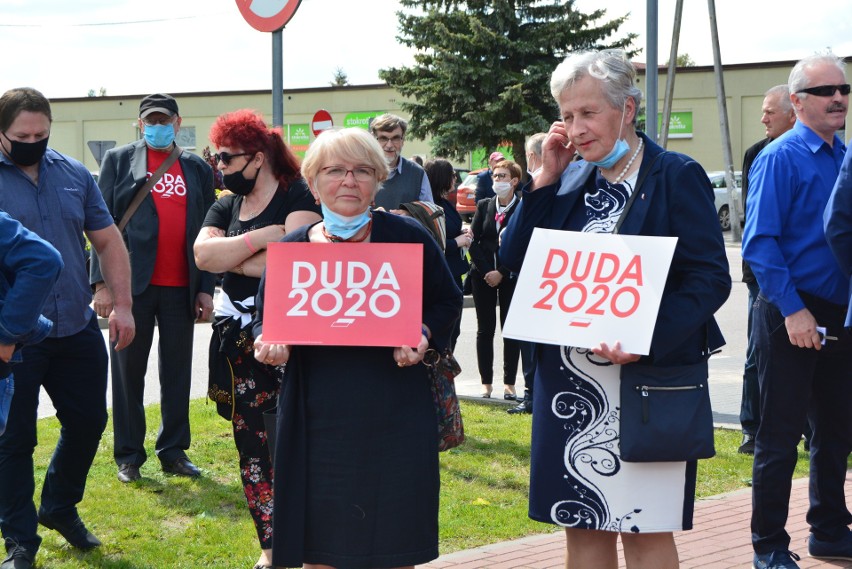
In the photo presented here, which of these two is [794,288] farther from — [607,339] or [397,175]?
[397,175]

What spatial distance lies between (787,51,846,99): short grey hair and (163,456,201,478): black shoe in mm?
4125

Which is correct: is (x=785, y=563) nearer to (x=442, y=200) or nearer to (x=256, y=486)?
(x=256, y=486)

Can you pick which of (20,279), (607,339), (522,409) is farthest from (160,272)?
(607,339)

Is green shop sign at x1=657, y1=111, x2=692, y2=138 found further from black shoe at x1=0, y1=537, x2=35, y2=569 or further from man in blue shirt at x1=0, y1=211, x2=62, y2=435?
man in blue shirt at x1=0, y1=211, x2=62, y2=435

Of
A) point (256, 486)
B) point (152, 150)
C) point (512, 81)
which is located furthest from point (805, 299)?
point (512, 81)

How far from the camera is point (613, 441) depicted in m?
3.66

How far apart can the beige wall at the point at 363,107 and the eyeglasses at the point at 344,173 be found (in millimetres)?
39816

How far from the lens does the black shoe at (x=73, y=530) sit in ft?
17.7

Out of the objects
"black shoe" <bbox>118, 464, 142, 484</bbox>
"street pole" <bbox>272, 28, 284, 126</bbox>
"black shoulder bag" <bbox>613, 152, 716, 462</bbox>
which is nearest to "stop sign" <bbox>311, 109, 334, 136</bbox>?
"street pole" <bbox>272, 28, 284, 126</bbox>

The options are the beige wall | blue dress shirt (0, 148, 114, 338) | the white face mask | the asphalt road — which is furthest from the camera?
the beige wall

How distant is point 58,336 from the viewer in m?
5.16

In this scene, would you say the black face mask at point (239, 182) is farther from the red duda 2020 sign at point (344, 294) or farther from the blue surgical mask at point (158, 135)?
the blue surgical mask at point (158, 135)

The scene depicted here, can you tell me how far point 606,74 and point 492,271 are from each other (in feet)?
18.7

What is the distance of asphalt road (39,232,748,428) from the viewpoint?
380 inches
